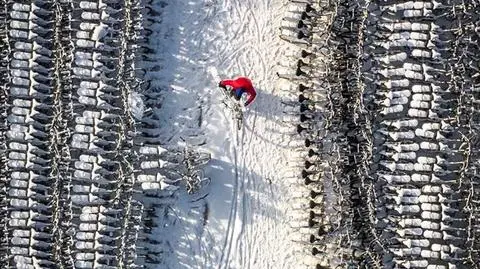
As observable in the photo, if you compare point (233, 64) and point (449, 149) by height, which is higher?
point (233, 64)

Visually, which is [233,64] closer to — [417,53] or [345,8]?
[345,8]

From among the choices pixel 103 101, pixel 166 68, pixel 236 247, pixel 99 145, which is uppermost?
pixel 166 68

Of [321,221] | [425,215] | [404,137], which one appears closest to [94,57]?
[321,221]
